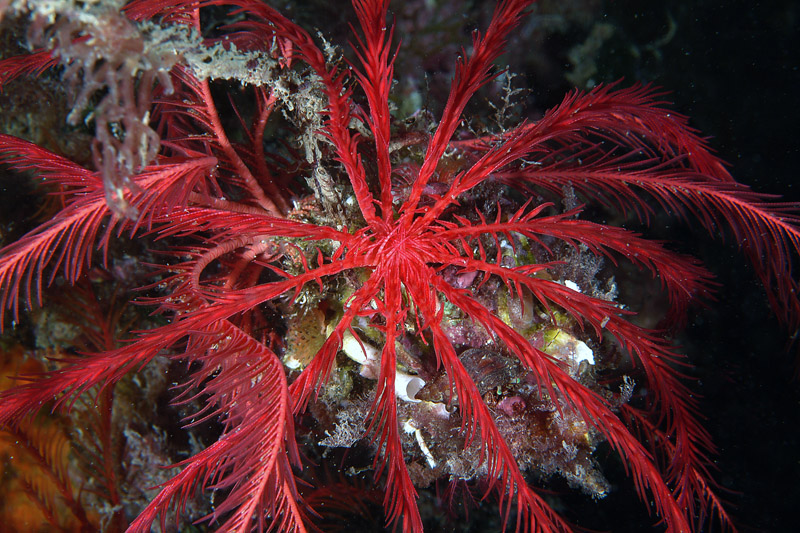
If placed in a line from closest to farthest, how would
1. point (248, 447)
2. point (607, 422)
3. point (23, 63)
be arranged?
point (248, 447) < point (607, 422) < point (23, 63)

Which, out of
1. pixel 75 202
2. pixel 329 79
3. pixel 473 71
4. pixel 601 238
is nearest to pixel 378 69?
pixel 329 79

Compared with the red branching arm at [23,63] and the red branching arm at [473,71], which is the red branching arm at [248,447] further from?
the red branching arm at [23,63]

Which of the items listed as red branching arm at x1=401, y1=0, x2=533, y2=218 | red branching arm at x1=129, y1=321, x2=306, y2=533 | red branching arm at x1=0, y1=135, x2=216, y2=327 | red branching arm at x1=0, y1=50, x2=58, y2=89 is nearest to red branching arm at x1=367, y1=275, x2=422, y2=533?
red branching arm at x1=129, y1=321, x2=306, y2=533

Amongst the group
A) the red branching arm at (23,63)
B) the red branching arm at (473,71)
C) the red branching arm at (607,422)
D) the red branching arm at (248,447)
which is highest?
the red branching arm at (23,63)

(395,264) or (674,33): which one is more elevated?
(674,33)

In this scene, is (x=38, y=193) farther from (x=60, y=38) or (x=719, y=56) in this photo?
(x=719, y=56)

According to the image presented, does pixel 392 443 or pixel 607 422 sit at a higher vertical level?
pixel 392 443

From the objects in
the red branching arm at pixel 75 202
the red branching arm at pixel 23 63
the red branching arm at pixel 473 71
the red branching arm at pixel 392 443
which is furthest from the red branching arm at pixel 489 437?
the red branching arm at pixel 23 63

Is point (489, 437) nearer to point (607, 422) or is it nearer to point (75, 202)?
point (607, 422)

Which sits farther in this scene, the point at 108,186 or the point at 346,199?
the point at 346,199

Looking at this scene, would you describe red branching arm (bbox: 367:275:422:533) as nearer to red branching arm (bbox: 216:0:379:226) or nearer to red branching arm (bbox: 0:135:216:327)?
red branching arm (bbox: 216:0:379:226)

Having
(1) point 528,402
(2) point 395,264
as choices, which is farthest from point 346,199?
(1) point 528,402
